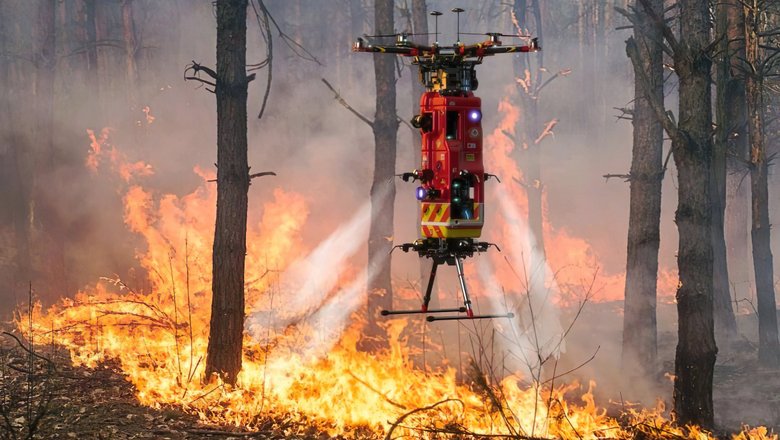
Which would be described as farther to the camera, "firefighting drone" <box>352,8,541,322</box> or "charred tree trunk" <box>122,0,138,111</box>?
"charred tree trunk" <box>122,0,138,111</box>

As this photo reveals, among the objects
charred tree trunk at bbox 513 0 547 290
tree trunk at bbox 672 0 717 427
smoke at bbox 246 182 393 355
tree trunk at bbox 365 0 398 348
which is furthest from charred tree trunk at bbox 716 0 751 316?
smoke at bbox 246 182 393 355

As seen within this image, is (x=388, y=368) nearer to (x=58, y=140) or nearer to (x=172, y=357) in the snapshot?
(x=172, y=357)

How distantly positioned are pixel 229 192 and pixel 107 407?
316 cm

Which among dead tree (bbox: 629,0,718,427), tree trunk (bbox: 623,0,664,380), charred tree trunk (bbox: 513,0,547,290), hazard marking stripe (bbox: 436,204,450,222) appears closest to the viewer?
hazard marking stripe (bbox: 436,204,450,222)

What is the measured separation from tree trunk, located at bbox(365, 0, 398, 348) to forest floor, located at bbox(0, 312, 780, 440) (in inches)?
203

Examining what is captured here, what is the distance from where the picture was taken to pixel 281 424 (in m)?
9.62

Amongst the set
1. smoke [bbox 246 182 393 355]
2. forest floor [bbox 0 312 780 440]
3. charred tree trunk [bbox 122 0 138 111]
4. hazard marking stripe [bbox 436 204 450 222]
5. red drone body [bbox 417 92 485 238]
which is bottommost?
forest floor [bbox 0 312 780 440]

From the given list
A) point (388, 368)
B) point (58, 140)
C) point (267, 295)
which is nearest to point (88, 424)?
point (388, 368)

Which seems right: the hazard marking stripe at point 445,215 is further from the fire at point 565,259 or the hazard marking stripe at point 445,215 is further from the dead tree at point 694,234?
the fire at point 565,259

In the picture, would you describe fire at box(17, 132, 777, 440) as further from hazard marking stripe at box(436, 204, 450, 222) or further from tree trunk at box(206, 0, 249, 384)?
hazard marking stripe at box(436, 204, 450, 222)

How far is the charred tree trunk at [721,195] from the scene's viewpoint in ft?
47.8

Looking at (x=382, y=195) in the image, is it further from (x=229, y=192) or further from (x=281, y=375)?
(x=281, y=375)

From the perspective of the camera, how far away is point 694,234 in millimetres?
9648

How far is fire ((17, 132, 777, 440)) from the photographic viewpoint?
8992mm
